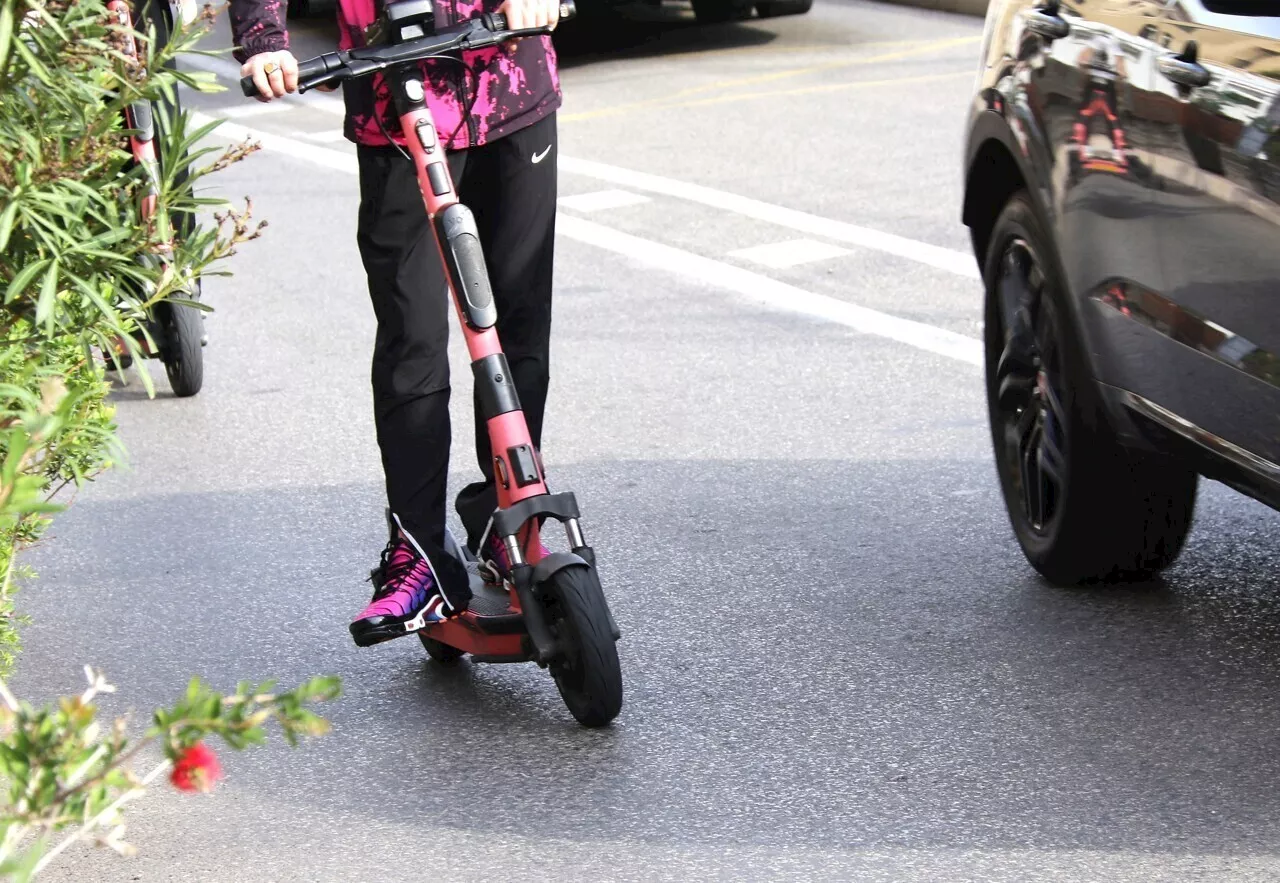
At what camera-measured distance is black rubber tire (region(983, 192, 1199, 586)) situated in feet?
14.3

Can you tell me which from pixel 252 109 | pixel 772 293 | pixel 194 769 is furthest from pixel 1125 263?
pixel 252 109

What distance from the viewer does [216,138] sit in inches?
534

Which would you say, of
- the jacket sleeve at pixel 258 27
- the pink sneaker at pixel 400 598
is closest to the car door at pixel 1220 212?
the pink sneaker at pixel 400 598

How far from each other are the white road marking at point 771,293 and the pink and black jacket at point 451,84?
6.92ft

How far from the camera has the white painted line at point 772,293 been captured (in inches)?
284

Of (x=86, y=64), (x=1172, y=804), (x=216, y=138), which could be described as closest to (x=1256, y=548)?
(x=1172, y=804)

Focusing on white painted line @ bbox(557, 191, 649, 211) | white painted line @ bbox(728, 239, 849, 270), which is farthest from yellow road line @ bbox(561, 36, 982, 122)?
white painted line @ bbox(728, 239, 849, 270)

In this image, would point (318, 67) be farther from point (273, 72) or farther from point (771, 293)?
point (771, 293)

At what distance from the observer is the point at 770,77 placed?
46.0 ft

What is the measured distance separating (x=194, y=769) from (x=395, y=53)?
2242mm

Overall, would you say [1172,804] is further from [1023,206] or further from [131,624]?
[131,624]

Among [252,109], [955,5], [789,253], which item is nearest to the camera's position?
[789,253]

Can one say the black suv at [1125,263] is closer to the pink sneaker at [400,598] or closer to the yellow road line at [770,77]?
the pink sneaker at [400,598]

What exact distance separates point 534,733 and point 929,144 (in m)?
7.72
